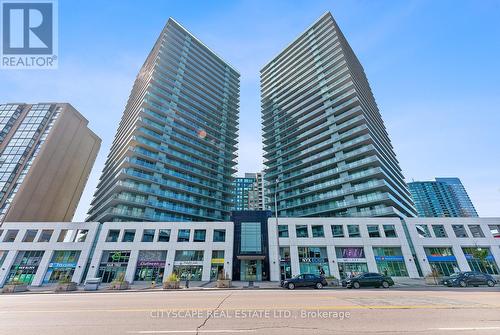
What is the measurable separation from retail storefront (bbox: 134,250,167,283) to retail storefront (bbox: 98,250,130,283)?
2.24 metres

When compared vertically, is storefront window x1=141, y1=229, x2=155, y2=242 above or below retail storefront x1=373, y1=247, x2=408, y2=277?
above

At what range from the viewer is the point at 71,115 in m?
69.8

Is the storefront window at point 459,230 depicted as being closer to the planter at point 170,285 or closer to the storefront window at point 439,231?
the storefront window at point 439,231

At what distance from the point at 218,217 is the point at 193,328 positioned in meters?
54.9

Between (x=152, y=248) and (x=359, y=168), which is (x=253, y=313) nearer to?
(x=152, y=248)

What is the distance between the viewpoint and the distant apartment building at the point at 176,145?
50.2 meters

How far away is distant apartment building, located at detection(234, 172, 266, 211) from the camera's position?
12188 cm

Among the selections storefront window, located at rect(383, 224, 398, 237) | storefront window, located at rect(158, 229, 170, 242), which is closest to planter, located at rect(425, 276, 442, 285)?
storefront window, located at rect(383, 224, 398, 237)

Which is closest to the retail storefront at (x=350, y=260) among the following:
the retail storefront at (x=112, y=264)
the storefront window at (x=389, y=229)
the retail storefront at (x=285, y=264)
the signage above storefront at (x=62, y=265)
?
the storefront window at (x=389, y=229)

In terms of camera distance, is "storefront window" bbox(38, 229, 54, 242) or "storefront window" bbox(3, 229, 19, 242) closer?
"storefront window" bbox(3, 229, 19, 242)

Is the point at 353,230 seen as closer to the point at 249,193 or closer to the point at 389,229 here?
the point at 389,229

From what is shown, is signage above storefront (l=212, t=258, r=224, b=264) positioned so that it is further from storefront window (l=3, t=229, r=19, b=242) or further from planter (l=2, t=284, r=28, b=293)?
storefront window (l=3, t=229, r=19, b=242)

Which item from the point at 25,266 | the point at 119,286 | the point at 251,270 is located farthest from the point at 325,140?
the point at 25,266

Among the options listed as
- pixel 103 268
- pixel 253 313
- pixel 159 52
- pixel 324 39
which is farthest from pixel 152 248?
pixel 324 39
